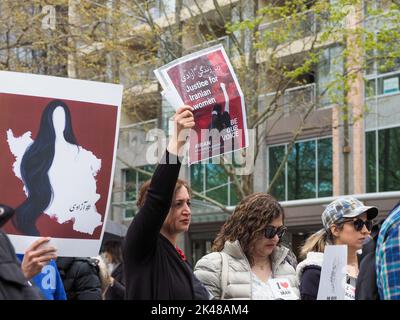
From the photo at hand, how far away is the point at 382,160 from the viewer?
2434 cm

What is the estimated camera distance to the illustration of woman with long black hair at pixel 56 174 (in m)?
4.34

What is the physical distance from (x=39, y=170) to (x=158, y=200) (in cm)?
58

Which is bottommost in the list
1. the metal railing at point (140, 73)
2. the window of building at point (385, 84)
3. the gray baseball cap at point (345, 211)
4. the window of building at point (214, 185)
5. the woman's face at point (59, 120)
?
the gray baseball cap at point (345, 211)

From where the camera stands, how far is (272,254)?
5.41 m

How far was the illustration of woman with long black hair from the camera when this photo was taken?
171 inches

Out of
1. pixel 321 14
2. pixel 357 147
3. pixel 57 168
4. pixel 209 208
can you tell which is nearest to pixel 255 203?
pixel 57 168

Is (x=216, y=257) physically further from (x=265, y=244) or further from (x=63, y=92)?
(x=63, y=92)

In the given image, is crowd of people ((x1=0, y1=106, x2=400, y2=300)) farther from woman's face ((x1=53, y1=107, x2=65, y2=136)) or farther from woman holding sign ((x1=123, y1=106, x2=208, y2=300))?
woman's face ((x1=53, y1=107, x2=65, y2=136))

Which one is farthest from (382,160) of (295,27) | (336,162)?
(295,27)

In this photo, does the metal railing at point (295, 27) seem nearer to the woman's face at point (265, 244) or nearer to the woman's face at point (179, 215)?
the woman's face at point (265, 244)

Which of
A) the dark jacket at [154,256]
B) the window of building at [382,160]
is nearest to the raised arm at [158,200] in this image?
the dark jacket at [154,256]

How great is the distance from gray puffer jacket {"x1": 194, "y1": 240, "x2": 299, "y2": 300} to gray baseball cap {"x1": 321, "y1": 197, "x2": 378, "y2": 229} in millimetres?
560

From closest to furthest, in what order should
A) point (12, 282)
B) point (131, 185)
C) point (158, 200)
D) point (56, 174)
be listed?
point (12, 282) < point (158, 200) < point (56, 174) < point (131, 185)

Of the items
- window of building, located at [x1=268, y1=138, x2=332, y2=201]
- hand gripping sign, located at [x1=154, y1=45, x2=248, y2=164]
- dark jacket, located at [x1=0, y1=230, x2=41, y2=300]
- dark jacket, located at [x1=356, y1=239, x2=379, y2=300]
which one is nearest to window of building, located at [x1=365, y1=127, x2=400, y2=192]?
window of building, located at [x1=268, y1=138, x2=332, y2=201]
